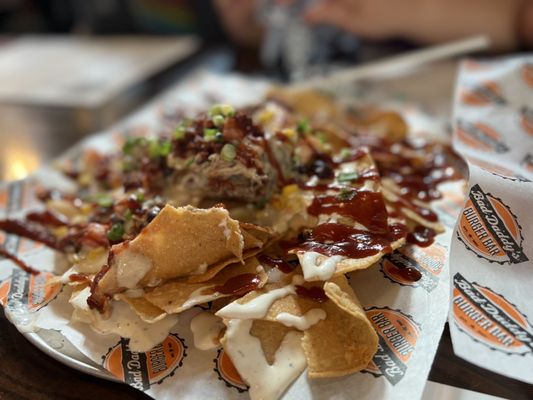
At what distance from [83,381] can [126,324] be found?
7.2 inches

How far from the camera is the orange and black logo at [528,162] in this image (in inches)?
77.4

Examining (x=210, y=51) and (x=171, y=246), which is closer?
(x=171, y=246)

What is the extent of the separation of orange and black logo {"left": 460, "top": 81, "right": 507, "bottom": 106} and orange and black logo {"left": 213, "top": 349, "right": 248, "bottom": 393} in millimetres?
1873

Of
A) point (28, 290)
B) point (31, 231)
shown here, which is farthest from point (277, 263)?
point (31, 231)

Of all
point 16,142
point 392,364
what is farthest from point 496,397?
point 16,142

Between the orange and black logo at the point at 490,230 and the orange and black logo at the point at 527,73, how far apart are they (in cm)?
135

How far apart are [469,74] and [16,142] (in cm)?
267

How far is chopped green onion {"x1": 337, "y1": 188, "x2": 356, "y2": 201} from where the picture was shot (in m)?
1.61

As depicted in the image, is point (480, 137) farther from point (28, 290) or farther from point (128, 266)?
point (28, 290)

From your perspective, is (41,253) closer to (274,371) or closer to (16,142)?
(274,371)

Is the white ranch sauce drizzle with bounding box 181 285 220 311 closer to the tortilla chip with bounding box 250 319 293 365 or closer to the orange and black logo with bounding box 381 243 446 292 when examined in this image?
the tortilla chip with bounding box 250 319 293 365

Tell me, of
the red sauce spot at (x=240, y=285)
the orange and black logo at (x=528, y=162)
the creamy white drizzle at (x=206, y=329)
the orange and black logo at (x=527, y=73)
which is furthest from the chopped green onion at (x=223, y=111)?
the orange and black logo at (x=527, y=73)

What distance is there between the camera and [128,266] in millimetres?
1407

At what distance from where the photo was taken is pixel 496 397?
3.85ft
